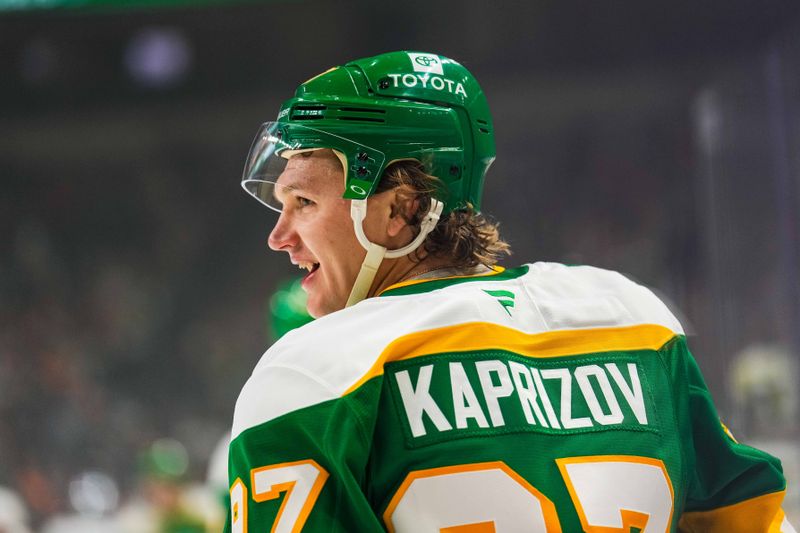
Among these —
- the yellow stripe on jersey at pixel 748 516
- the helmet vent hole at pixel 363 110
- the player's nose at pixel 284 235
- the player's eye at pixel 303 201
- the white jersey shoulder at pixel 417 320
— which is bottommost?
the yellow stripe on jersey at pixel 748 516

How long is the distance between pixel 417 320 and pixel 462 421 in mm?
125

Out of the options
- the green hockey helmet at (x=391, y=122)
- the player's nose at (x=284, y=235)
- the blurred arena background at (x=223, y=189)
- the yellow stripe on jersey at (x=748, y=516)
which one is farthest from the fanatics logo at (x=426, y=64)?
the blurred arena background at (x=223, y=189)

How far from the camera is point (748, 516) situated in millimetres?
1229

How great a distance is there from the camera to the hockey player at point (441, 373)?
0.97 meters

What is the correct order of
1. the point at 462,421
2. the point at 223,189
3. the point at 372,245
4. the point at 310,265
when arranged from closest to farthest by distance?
1. the point at 462,421
2. the point at 372,245
3. the point at 310,265
4. the point at 223,189

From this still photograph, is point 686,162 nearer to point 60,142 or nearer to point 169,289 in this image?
point 169,289

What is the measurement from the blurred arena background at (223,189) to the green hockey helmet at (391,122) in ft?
13.4

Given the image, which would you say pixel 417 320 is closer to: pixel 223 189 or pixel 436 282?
pixel 436 282

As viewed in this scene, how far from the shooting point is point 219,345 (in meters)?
6.29

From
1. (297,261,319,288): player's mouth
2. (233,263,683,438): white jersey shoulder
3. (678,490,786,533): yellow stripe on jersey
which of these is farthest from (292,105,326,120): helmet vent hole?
(678,490,786,533): yellow stripe on jersey

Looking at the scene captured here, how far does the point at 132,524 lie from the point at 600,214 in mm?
3524

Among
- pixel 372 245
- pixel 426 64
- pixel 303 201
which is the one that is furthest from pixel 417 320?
pixel 426 64

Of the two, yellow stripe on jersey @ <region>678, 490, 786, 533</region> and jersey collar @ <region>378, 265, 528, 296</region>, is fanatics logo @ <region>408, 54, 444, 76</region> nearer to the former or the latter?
jersey collar @ <region>378, 265, 528, 296</region>

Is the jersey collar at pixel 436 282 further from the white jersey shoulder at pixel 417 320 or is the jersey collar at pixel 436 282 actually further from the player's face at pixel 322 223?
the player's face at pixel 322 223
